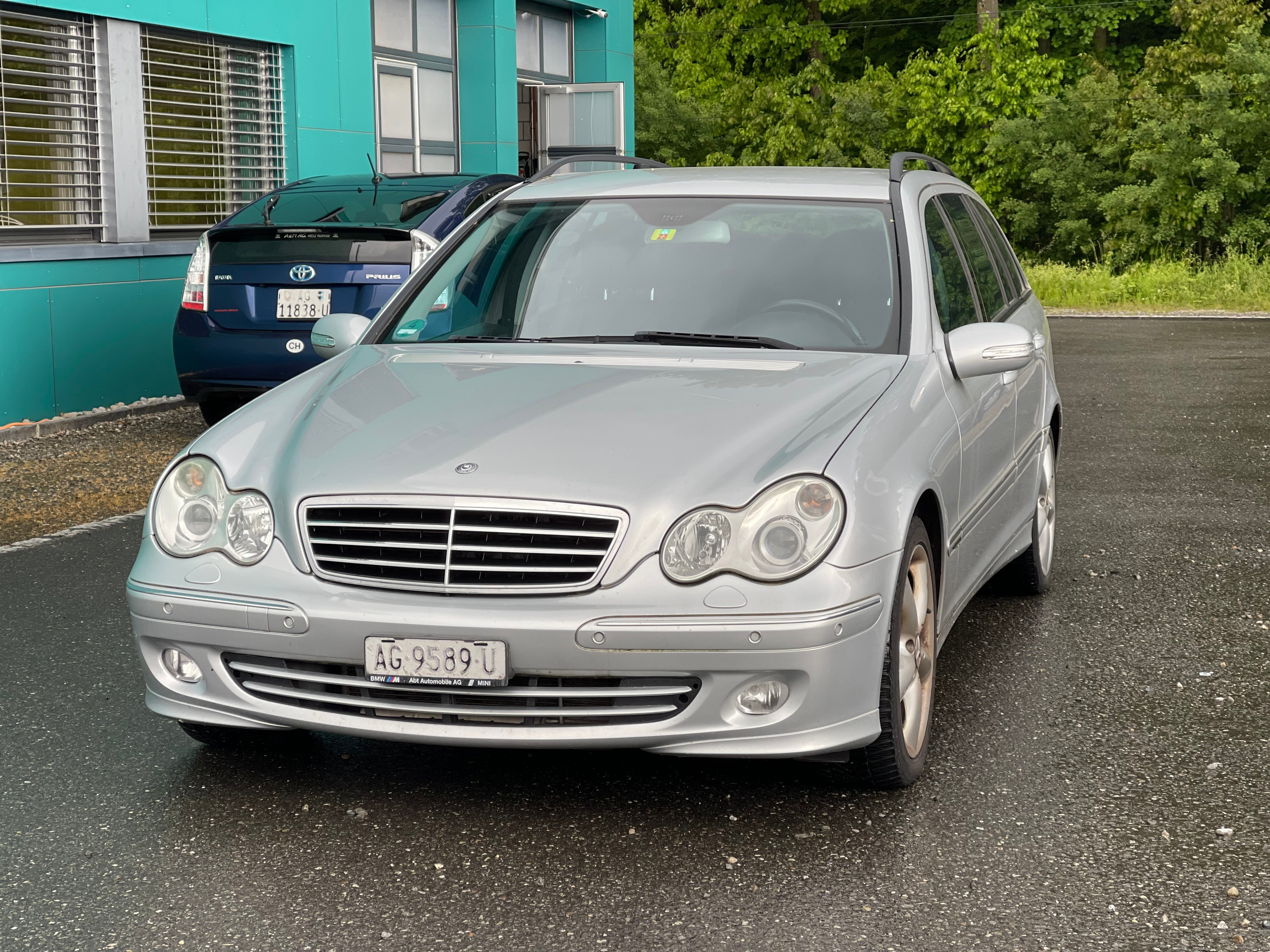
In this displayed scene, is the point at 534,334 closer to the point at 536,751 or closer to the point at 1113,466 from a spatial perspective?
the point at 536,751

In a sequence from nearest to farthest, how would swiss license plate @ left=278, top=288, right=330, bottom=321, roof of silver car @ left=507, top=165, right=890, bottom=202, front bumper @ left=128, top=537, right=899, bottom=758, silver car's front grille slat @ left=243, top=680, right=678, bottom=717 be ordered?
front bumper @ left=128, top=537, right=899, bottom=758 → silver car's front grille slat @ left=243, top=680, right=678, bottom=717 → roof of silver car @ left=507, top=165, right=890, bottom=202 → swiss license plate @ left=278, top=288, right=330, bottom=321

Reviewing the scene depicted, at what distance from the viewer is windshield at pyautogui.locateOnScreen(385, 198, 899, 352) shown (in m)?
4.64

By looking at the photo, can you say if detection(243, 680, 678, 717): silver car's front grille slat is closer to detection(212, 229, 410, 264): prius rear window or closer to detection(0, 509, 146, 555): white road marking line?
detection(0, 509, 146, 555): white road marking line

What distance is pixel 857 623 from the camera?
137 inches

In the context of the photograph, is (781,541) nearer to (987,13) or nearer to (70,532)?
(70,532)

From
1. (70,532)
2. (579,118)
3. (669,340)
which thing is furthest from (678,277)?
(579,118)

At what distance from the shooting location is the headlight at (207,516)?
3.69 m

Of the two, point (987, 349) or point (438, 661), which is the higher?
point (987, 349)

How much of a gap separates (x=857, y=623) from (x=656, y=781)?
82 centimetres

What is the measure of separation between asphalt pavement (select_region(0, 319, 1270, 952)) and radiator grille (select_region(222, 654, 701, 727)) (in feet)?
1.02

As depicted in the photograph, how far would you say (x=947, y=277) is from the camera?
496 cm

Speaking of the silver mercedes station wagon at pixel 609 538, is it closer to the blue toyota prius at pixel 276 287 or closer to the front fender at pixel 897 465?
the front fender at pixel 897 465

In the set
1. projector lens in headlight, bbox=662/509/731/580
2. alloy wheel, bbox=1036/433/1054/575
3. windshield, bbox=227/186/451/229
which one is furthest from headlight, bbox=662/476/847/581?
windshield, bbox=227/186/451/229

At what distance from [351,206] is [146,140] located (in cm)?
346
